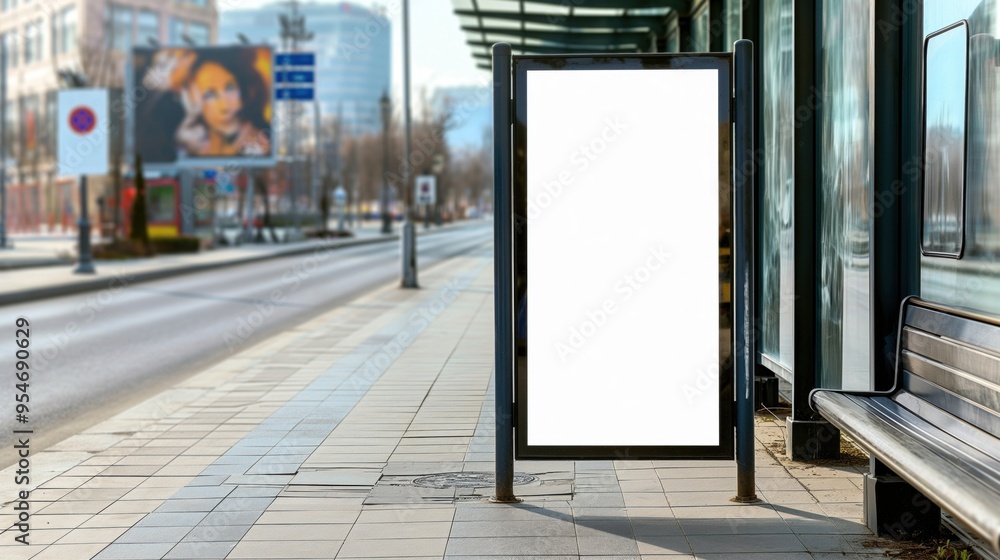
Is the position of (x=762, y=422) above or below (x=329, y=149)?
below

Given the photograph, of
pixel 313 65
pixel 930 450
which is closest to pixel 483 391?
pixel 930 450

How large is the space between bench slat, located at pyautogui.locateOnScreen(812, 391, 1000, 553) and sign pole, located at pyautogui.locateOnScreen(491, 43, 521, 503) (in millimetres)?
1322

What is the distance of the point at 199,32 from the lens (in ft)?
299

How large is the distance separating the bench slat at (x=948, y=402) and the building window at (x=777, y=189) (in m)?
1.56

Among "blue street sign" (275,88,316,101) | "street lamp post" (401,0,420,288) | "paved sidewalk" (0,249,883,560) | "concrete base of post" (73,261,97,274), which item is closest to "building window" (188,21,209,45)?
"blue street sign" (275,88,316,101)

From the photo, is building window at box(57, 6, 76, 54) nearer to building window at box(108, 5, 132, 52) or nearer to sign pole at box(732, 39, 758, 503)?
building window at box(108, 5, 132, 52)

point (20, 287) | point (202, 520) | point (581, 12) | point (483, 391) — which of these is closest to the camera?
point (202, 520)

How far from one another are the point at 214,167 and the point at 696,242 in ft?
150

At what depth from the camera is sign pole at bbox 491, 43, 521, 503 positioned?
17.0ft

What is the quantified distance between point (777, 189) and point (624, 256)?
87.3 inches

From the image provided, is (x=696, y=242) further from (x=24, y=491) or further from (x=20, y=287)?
(x=20, y=287)

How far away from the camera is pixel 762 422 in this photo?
297 inches

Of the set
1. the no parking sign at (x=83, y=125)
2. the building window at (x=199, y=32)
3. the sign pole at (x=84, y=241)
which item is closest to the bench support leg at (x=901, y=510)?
the sign pole at (x=84, y=241)

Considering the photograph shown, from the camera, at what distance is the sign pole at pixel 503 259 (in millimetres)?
5195
